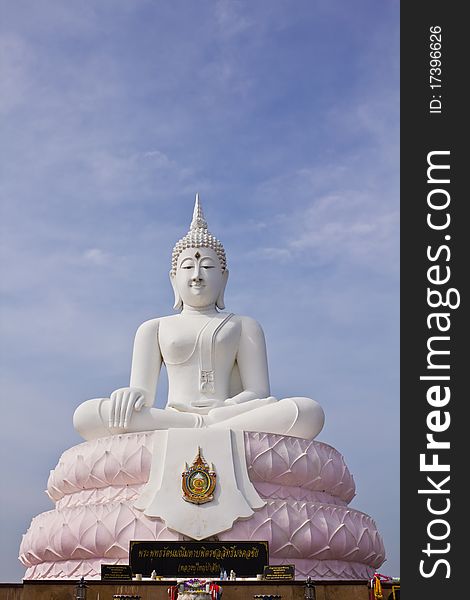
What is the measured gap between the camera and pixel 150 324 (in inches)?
615

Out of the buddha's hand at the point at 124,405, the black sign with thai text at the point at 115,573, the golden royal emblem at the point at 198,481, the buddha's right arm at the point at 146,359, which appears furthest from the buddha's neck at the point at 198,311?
the black sign with thai text at the point at 115,573

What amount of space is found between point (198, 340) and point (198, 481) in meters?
3.01

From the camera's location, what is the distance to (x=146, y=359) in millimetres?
15422

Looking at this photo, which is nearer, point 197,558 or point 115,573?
point 115,573

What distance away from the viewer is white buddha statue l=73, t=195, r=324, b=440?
44.8ft

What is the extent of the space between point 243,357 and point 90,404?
8.86 feet

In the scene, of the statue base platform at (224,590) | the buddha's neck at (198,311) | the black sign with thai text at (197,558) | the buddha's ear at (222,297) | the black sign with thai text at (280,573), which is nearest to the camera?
the statue base platform at (224,590)

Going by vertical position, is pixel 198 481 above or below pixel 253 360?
below

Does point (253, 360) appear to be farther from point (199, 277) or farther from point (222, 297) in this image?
point (199, 277)

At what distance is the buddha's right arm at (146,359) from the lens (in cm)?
1534

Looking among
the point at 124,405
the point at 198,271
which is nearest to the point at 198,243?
the point at 198,271

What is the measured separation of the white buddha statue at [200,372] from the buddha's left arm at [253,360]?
0.05 ft

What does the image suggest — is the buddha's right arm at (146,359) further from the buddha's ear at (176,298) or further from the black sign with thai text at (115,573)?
the black sign with thai text at (115,573)

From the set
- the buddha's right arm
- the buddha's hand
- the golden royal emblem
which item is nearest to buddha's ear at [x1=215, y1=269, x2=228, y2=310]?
the buddha's right arm
